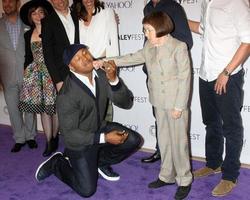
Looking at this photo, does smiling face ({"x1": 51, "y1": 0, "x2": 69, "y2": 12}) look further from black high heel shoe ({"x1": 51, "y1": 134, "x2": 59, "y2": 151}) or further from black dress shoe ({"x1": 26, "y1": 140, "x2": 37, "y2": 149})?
black dress shoe ({"x1": 26, "y1": 140, "x2": 37, "y2": 149})

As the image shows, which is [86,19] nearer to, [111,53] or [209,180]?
[111,53]

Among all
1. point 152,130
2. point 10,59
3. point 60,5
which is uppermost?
point 60,5

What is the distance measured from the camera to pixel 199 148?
3.29m

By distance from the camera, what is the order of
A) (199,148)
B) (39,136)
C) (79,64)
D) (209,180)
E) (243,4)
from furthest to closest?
(39,136), (199,148), (209,180), (79,64), (243,4)

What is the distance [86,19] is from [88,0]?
15 cm

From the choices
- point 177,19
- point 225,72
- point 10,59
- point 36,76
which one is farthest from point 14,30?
point 225,72

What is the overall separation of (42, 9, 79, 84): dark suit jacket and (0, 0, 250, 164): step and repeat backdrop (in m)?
0.58

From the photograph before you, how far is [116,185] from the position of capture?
9.16 ft

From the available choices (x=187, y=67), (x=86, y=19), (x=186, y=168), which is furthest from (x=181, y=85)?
(x=86, y=19)

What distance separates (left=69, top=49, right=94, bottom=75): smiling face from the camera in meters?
2.43

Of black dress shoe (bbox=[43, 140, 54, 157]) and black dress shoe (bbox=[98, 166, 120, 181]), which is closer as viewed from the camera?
black dress shoe (bbox=[98, 166, 120, 181])

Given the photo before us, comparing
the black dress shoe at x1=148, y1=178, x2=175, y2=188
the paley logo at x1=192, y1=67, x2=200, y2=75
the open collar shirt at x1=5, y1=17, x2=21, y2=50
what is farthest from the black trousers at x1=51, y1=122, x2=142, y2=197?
the open collar shirt at x1=5, y1=17, x2=21, y2=50

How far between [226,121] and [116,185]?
0.95 m

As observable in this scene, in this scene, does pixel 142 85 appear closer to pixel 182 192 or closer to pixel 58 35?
pixel 58 35
